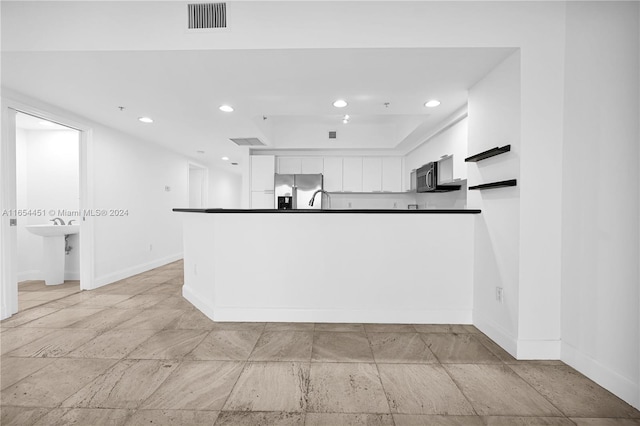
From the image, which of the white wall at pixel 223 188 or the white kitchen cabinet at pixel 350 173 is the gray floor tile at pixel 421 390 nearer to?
the white kitchen cabinet at pixel 350 173

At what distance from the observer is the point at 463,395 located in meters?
1.81

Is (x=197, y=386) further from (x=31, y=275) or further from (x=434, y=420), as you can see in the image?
(x=31, y=275)

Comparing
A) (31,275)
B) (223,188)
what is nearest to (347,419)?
(31,275)

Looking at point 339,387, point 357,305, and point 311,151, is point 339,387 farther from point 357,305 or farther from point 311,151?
point 311,151

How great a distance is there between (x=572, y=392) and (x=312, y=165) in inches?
192

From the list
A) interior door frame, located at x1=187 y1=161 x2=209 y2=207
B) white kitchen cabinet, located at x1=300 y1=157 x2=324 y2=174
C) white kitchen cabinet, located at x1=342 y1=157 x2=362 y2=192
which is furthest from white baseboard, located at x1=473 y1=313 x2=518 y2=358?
interior door frame, located at x1=187 y1=161 x2=209 y2=207

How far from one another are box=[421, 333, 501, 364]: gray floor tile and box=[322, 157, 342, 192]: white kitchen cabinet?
371cm

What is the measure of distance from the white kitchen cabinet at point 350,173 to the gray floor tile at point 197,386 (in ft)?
14.0

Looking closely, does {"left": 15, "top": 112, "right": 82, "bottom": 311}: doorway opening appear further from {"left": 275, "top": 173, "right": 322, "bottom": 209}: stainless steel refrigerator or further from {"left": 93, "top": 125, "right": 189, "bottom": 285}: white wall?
{"left": 275, "top": 173, "right": 322, "bottom": 209}: stainless steel refrigerator

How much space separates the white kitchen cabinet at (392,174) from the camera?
5947 millimetres

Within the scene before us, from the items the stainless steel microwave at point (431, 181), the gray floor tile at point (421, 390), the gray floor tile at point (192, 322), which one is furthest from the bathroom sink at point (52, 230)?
the stainless steel microwave at point (431, 181)

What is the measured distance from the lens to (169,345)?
2.45 metres

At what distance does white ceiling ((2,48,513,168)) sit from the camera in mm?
2412

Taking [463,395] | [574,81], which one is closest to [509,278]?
[463,395]
